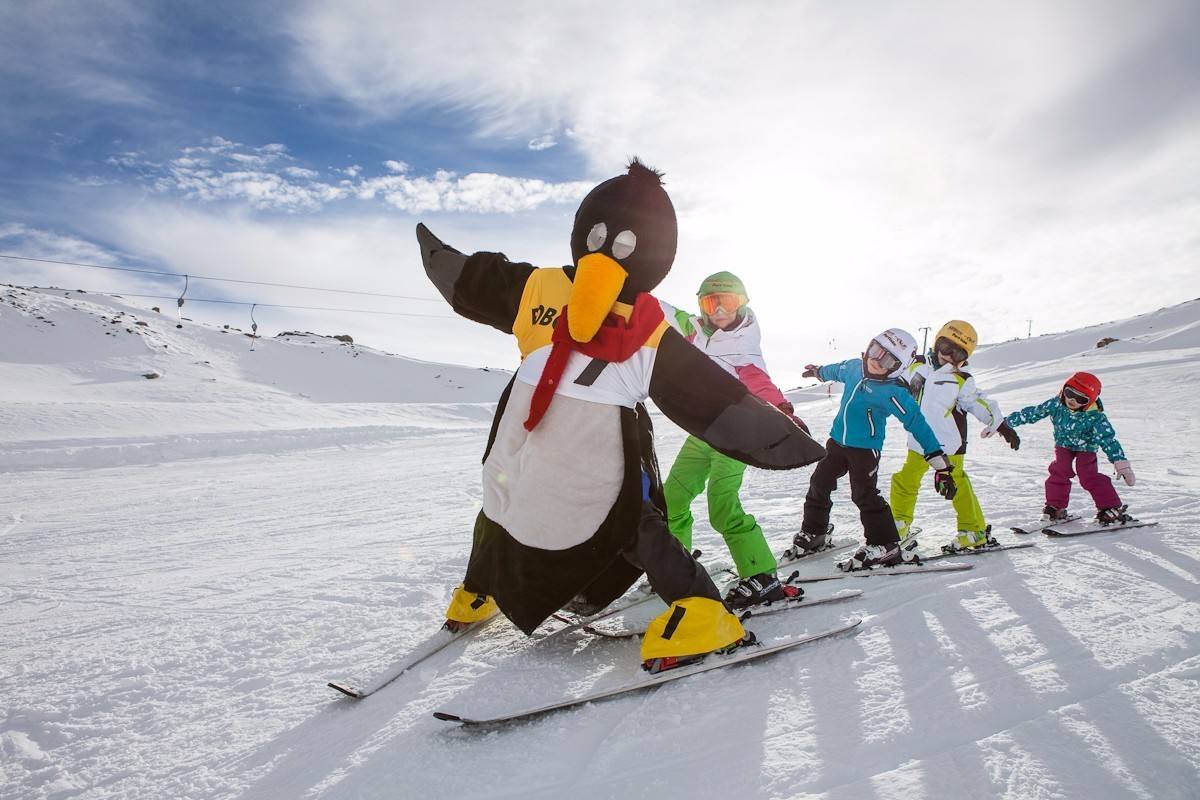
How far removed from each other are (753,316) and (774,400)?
2.00 feet

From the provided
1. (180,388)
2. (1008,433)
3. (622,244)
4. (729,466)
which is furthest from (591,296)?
(180,388)

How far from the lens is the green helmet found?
353cm

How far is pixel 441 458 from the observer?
1009 centimetres

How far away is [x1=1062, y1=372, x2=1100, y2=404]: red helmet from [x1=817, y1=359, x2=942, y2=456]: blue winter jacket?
182 cm

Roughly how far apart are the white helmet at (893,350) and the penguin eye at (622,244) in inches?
80.8

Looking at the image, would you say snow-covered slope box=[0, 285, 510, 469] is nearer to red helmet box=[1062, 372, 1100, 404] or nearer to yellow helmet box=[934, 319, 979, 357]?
yellow helmet box=[934, 319, 979, 357]

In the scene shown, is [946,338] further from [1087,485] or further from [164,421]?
[164,421]

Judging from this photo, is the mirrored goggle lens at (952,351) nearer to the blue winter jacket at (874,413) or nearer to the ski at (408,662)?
the blue winter jacket at (874,413)

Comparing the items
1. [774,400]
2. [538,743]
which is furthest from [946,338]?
[538,743]

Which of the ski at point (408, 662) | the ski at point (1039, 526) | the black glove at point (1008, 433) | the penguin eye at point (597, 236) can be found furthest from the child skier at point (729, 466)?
the black glove at point (1008, 433)

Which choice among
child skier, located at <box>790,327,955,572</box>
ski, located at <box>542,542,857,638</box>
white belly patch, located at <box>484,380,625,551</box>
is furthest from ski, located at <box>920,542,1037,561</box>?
white belly patch, located at <box>484,380,625,551</box>

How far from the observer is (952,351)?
463 centimetres

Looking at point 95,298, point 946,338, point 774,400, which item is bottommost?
point 774,400

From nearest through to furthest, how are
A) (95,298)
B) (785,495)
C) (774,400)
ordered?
(774,400), (785,495), (95,298)
